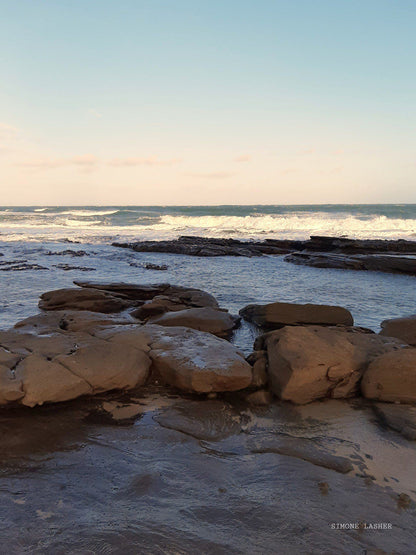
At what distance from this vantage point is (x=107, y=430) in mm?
3629

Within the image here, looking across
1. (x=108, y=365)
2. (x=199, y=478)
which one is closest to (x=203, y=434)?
(x=199, y=478)

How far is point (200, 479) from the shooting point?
2.93 m

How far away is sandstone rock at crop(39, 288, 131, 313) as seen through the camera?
780cm

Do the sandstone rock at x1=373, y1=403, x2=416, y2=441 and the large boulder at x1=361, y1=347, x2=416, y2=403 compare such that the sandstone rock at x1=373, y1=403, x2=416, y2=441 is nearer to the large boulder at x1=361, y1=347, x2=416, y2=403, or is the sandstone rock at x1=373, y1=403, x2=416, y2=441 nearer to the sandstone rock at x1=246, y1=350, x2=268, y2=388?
the large boulder at x1=361, y1=347, x2=416, y2=403

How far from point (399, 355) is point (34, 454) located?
371 cm

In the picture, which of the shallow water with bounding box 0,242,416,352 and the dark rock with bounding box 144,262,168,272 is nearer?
the shallow water with bounding box 0,242,416,352

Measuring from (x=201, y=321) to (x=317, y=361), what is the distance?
7.99 ft

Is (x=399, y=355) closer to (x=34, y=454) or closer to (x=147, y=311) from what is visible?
(x=34, y=454)

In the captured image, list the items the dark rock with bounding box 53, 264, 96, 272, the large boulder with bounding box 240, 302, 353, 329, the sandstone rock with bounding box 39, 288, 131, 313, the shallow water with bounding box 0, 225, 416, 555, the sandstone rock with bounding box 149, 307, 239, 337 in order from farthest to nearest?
the dark rock with bounding box 53, 264, 96, 272 < the sandstone rock with bounding box 39, 288, 131, 313 < the large boulder with bounding box 240, 302, 353, 329 < the sandstone rock with bounding box 149, 307, 239, 337 < the shallow water with bounding box 0, 225, 416, 555

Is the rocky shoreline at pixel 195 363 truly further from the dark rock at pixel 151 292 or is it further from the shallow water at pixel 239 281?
the dark rock at pixel 151 292

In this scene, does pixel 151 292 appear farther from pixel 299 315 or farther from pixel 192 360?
pixel 192 360

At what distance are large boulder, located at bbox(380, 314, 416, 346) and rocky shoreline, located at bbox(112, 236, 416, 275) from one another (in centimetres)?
899

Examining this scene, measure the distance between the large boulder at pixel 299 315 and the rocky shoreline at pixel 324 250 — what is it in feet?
28.5

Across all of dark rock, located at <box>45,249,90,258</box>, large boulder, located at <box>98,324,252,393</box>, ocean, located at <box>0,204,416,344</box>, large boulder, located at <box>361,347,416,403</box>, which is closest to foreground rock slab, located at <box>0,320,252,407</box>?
large boulder, located at <box>98,324,252,393</box>
